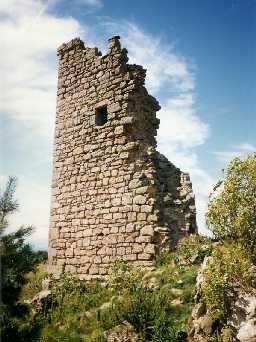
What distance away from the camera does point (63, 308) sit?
8289mm

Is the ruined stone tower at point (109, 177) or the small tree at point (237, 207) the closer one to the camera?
the small tree at point (237, 207)

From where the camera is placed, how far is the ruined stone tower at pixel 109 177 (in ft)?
29.4

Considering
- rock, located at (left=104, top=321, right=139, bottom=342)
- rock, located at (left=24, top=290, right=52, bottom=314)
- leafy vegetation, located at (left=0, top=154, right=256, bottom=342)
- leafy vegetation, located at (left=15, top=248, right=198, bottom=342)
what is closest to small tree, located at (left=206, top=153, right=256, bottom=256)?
leafy vegetation, located at (left=0, top=154, right=256, bottom=342)

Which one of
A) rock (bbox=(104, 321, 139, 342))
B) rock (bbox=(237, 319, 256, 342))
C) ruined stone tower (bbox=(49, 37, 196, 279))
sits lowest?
rock (bbox=(104, 321, 139, 342))

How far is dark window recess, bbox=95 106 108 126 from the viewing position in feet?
34.3

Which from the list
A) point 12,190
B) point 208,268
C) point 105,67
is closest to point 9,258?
point 12,190

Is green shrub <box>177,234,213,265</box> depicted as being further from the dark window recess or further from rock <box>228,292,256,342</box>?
the dark window recess

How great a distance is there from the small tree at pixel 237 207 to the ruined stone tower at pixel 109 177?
5.75 ft

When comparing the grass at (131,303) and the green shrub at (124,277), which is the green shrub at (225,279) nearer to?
the grass at (131,303)

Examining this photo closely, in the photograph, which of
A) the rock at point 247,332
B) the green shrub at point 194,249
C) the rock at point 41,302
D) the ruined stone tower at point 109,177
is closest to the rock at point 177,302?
the green shrub at point 194,249

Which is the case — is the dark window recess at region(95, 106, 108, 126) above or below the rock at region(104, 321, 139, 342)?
above

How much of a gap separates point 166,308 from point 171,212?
9.15ft

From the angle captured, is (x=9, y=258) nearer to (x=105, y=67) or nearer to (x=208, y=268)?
(x=208, y=268)

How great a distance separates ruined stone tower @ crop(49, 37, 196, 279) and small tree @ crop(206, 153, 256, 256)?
5.75 ft
